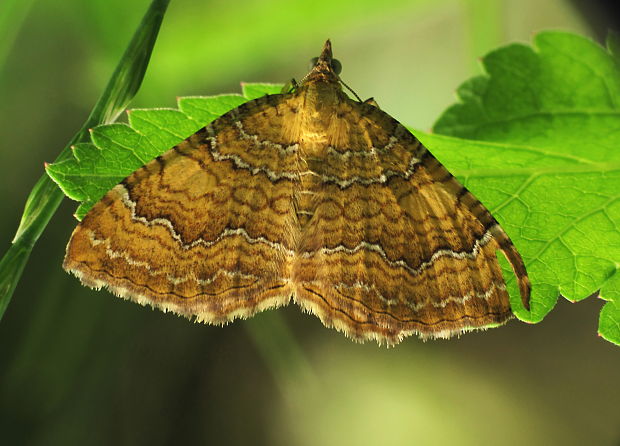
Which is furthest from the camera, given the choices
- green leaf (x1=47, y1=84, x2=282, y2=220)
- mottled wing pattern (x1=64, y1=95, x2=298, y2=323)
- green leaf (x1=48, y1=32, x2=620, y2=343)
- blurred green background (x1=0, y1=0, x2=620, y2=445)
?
blurred green background (x1=0, y1=0, x2=620, y2=445)

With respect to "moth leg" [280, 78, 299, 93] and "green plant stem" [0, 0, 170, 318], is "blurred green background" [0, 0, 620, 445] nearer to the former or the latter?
"moth leg" [280, 78, 299, 93]

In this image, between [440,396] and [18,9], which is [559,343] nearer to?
[440,396]

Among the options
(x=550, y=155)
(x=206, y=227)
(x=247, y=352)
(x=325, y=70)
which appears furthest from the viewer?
(x=247, y=352)

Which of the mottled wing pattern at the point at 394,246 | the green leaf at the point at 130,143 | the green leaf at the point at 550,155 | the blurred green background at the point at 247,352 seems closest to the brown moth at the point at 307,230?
the mottled wing pattern at the point at 394,246

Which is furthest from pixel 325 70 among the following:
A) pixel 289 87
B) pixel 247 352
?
pixel 247 352

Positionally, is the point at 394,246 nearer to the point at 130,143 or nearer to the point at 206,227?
the point at 206,227

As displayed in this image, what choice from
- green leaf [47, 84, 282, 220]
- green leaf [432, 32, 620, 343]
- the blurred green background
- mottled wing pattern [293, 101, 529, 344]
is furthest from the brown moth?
the blurred green background

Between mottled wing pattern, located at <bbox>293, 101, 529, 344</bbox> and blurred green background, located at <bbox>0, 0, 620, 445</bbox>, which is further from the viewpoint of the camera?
blurred green background, located at <bbox>0, 0, 620, 445</bbox>

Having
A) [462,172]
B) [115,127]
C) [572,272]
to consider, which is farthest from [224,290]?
[572,272]
